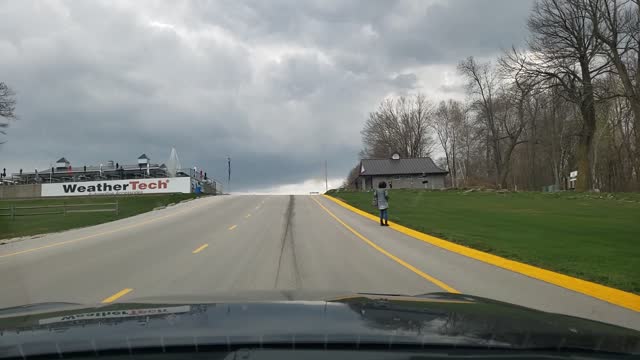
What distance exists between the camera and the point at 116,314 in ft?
14.9

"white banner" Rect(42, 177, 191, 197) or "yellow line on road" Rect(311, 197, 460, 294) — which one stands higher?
"white banner" Rect(42, 177, 191, 197)

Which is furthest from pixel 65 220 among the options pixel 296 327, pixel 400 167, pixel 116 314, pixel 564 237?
pixel 400 167

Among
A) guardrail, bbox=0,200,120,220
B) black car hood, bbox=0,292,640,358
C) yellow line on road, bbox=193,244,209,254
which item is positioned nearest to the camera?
black car hood, bbox=0,292,640,358

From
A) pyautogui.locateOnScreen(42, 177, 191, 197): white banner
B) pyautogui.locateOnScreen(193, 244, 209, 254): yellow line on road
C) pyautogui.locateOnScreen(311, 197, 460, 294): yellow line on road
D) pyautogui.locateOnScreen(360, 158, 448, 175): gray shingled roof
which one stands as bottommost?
pyautogui.locateOnScreen(311, 197, 460, 294): yellow line on road

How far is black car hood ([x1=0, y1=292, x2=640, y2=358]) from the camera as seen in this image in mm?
3496

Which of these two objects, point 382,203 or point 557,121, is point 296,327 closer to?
point 382,203

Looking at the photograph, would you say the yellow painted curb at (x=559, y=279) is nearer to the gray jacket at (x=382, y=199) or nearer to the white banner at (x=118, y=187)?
the gray jacket at (x=382, y=199)

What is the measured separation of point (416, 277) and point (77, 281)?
21.6 feet

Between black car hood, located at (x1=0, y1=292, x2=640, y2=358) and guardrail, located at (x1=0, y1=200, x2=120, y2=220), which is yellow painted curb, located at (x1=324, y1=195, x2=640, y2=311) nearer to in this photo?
black car hood, located at (x1=0, y1=292, x2=640, y2=358)

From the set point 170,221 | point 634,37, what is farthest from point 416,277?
point 634,37

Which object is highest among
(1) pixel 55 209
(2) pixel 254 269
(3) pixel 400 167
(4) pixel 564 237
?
(3) pixel 400 167

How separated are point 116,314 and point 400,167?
82666 millimetres

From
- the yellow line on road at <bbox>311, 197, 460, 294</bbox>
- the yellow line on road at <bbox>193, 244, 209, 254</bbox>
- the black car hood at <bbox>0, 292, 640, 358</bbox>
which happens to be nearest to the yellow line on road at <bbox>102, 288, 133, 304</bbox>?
the black car hood at <bbox>0, 292, 640, 358</bbox>

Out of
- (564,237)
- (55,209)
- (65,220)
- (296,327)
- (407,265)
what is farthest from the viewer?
(55,209)
